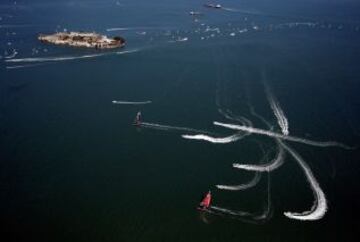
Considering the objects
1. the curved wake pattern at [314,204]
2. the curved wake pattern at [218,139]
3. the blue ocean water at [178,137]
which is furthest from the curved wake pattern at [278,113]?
the curved wake pattern at [314,204]

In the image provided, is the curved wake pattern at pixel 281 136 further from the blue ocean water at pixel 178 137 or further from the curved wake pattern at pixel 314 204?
the curved wake pattern at pixel 314 204

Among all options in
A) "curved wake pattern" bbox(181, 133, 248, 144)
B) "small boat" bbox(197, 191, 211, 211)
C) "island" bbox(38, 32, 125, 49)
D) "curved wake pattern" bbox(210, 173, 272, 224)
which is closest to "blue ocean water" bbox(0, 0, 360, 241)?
"curved wake pattern" bbox(210, 173, 272, 224)

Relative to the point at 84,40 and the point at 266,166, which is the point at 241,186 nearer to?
the point at 266,166

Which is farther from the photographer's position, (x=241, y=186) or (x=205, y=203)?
(x=241, y=186)

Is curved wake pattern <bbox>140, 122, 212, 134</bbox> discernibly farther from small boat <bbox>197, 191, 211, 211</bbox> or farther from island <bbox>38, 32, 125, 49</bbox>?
island <bbox>38, 32, 125, 49</bbox>

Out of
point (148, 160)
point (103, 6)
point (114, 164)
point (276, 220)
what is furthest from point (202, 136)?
point (103, 6)

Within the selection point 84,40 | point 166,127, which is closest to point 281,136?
point 166,127
